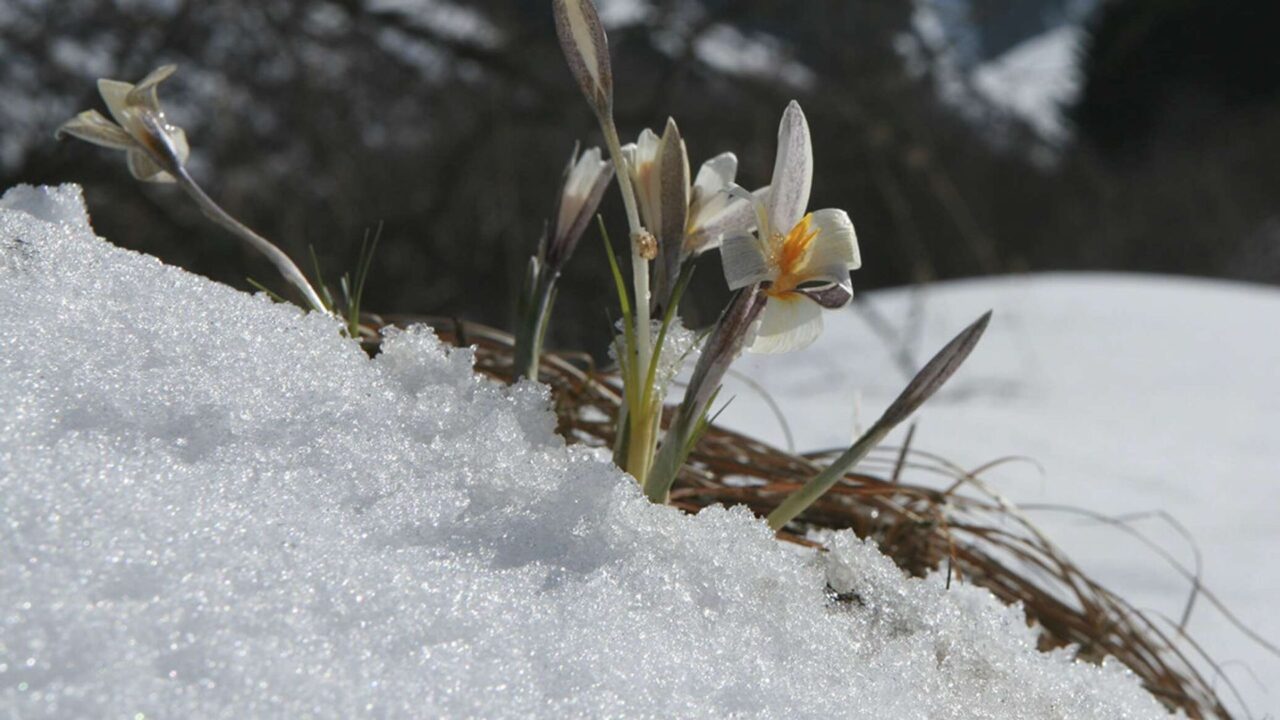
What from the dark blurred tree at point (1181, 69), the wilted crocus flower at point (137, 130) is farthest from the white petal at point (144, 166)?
the dark blurred tree at point (1181, 69)

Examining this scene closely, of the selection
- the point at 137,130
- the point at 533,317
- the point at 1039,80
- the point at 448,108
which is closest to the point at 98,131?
the point at 137,130

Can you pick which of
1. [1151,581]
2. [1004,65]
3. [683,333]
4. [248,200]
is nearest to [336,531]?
[683,333]

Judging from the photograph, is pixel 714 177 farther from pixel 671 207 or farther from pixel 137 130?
pixel 137 130

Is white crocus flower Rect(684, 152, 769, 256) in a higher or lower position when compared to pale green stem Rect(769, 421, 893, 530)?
higher

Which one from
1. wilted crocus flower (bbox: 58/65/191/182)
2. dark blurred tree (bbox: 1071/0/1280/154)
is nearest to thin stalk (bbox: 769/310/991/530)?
wilted crocus flower (bbox: 58/65/191/182)

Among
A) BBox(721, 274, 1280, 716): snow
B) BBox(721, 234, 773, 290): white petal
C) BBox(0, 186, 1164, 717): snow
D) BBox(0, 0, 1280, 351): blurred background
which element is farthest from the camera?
BBox(0, 0, 1280, 351): blurred background

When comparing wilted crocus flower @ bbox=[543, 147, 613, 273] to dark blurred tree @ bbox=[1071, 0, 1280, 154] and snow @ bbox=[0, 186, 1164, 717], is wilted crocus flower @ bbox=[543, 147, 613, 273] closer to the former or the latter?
snow @ bbox=[0, 186, 1164, 717]

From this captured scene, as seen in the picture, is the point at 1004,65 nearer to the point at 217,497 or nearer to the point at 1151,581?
the point at 1151,581

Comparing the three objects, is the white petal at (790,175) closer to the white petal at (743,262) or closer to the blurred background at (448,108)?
the white petal at (743,262)
